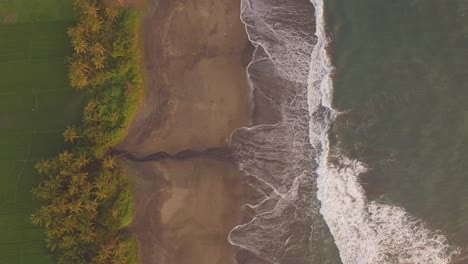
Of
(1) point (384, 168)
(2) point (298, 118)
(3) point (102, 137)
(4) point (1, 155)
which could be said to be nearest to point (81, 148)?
(3) point (102, 137)

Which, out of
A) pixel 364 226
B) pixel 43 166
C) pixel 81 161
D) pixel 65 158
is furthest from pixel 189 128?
pixel 364 226

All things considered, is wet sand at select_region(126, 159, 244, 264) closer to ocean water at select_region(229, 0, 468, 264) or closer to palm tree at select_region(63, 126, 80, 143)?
ocean water at select_region(229, 0, 468, 264)

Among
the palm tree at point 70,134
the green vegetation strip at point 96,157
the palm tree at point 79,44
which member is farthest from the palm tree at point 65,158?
the palm tree at point 79,44

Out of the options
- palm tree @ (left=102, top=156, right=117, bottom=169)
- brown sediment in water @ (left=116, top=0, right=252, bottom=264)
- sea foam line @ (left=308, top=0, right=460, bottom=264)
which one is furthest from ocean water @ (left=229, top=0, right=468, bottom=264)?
palm tree @ (left=102, top=156, right=117, bottom=169)

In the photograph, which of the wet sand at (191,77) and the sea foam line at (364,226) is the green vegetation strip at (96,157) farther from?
the sea foam line at (364,226)

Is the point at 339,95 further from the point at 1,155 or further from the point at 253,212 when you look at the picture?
the point at 1,155
